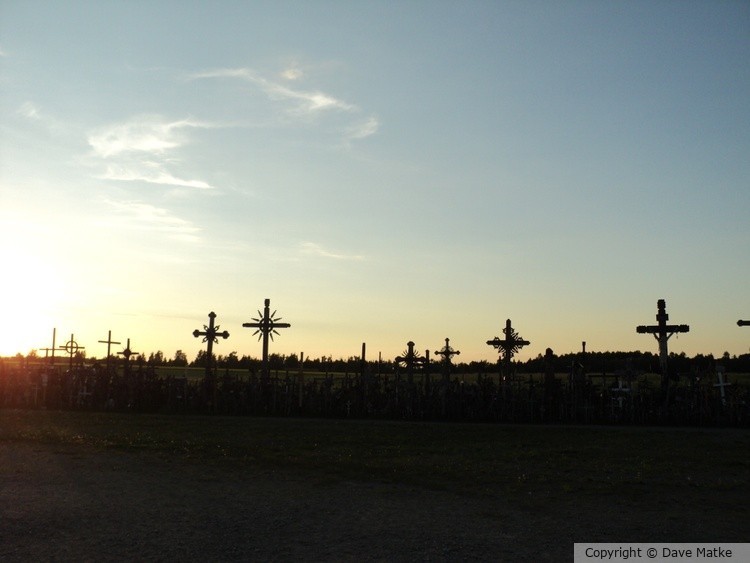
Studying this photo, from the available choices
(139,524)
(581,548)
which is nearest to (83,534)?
(139,524)

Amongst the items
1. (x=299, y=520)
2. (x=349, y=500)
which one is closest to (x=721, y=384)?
(x=349, y=500)

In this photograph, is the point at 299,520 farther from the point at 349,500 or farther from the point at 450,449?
the point at 450,449

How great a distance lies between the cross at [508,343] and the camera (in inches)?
1398

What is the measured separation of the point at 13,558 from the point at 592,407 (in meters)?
26.9

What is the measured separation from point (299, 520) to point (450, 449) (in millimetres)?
10055

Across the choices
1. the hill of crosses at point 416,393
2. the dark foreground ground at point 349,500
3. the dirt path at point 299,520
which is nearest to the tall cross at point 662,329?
the hill of crosses at point 416,393

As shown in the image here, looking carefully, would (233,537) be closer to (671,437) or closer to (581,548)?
(581,548)

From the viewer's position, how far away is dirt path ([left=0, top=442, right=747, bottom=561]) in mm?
8688

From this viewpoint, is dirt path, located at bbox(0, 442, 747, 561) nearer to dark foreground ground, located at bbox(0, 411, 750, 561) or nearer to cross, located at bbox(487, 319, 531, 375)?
dark foreground ground, located at bbox(0, 411, 750, 561)

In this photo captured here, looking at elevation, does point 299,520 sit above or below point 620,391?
below

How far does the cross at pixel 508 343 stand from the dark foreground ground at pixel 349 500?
14568 millimetres

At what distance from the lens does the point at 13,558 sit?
8.27m

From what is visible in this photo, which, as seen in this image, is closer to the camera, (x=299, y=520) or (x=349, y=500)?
(x=299, y=520)

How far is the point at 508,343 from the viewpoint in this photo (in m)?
35.6
